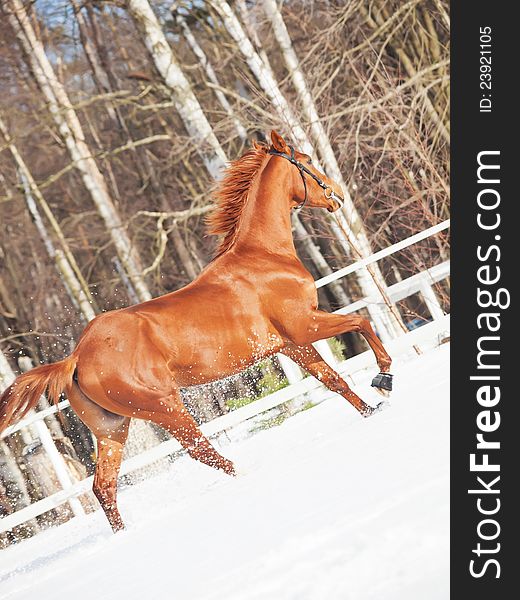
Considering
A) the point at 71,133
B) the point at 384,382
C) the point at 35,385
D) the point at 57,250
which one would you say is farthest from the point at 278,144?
the point at 57,250

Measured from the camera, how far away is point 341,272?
802 centimetres

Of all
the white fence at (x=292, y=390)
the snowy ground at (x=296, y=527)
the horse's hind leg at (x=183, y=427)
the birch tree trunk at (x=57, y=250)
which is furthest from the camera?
the birch tree trunk at (x=57, y=250)

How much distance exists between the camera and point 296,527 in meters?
3.76

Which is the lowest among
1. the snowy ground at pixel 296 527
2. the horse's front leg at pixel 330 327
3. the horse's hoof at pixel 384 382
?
the snowy ground at pixel 296 527

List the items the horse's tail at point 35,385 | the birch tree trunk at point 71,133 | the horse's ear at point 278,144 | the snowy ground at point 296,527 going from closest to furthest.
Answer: the snowy ground at point 296,527 → the horse's tail at point 35,385 → the horse's ear at point 278,144 → the birch tree trunk at point 71,133

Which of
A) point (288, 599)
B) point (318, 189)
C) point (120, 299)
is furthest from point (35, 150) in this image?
point (288, 599)

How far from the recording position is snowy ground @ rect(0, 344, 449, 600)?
310cm

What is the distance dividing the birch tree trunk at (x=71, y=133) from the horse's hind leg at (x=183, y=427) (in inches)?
320

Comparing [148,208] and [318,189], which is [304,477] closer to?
[318,189]

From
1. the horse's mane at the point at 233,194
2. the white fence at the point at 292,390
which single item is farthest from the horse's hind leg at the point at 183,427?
the white fence at the point at 292,390

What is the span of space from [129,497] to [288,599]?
4086 millimetres

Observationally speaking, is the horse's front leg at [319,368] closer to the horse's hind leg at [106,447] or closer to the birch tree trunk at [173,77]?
the horse's hind leg at [106,447]

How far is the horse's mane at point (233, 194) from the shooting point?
595 centimetres

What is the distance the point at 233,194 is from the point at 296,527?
9.34 feet
